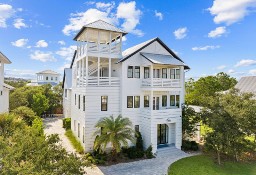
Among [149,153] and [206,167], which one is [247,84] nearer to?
[206,167]

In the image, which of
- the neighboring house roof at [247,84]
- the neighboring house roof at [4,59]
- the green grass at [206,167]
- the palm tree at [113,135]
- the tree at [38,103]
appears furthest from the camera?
the neighboring house roof at [247,84]

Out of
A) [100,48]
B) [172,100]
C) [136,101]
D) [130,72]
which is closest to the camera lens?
[100,48]

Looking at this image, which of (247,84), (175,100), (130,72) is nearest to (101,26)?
(130,72)

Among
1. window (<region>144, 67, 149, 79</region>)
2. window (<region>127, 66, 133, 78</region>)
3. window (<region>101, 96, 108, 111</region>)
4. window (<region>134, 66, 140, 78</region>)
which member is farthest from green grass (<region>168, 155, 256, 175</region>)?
window (<region>127, 66, 133, 78</region>)

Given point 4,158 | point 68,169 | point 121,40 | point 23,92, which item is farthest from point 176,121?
point 23,92

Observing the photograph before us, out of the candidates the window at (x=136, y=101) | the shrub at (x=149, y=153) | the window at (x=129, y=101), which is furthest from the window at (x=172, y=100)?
the shrub at (x=149, y=153)

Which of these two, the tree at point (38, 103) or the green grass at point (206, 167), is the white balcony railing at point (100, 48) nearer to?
the green grass at point (206, 167)

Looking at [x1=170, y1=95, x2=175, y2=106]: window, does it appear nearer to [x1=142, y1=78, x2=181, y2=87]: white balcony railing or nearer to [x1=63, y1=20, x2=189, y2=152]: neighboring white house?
[x1=63, y1=20, x2=189, y2=152]: neighboring white house
